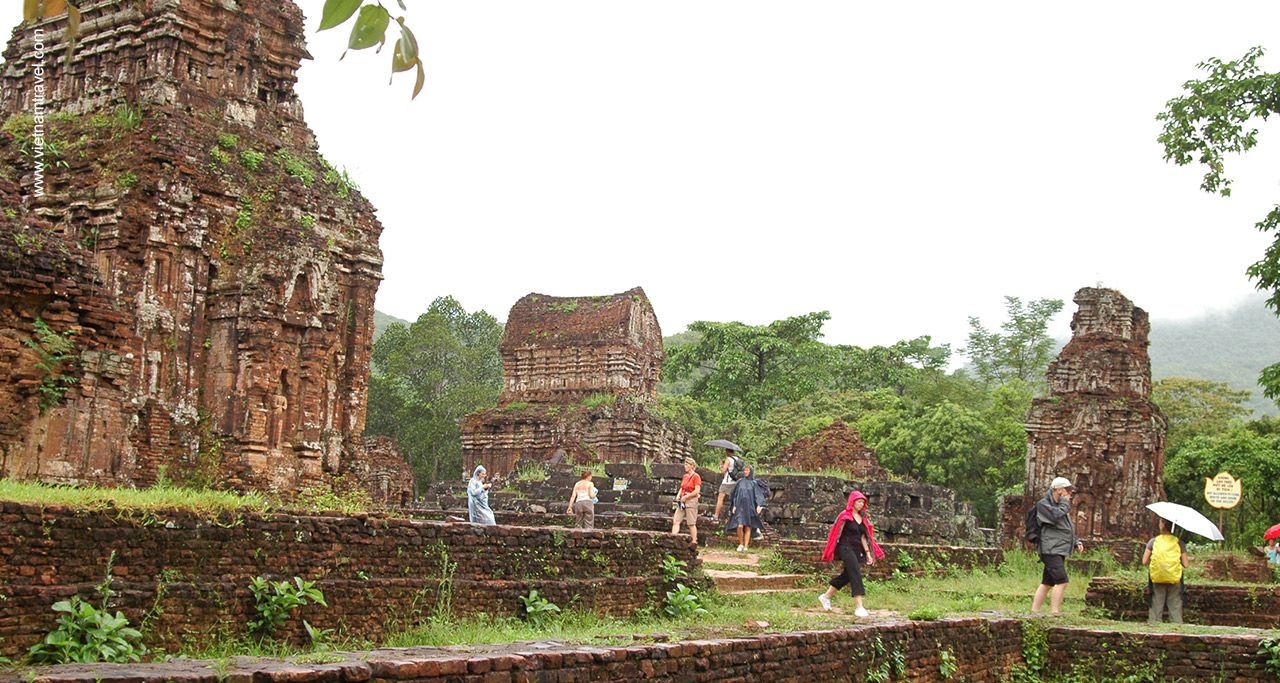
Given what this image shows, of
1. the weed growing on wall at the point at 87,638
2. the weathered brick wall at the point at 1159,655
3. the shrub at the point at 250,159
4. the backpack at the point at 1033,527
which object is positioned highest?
the shrub at the point at 250,159

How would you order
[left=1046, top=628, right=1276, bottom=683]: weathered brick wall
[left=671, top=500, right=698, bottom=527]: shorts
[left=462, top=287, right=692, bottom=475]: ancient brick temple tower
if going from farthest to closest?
[left=462, top=287, right=692, bottom=475]: ancient brick temple tower < [left=671, top=500, right=698, bottom=527]: shorts < [left=1046, top=628, right=1276, bottom=683]: weathered brick wall

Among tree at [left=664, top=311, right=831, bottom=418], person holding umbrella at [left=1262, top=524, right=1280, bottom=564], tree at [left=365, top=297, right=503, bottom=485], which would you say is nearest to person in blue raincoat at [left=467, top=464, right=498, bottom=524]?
person holding umbrella at [left=1262, top=524, right=1280, bottom=564]

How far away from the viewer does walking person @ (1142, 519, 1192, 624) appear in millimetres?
11336

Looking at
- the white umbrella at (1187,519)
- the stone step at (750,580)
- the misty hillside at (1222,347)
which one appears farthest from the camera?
A: the misty hillside at (1222,347)

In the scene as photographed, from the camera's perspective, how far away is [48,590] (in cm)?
610

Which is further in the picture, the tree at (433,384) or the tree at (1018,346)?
the tree at (1018,346)

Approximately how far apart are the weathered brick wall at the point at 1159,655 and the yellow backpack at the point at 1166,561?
1.48 metres

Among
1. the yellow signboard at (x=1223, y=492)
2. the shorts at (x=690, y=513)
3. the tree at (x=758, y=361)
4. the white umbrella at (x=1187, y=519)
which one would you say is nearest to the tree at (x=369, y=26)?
the white umbrella at (x=1187, y=519)

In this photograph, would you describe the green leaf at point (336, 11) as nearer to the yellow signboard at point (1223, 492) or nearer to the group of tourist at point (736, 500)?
the group of tourist at point (736, 500)

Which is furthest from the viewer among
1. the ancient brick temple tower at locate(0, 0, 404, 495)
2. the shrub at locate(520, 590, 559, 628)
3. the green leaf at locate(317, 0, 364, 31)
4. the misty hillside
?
the misty hillside

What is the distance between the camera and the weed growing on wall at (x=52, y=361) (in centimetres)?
1051

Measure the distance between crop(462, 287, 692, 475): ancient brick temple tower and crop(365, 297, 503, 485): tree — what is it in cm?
1050

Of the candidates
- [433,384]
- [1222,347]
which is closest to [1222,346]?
[1222,347]

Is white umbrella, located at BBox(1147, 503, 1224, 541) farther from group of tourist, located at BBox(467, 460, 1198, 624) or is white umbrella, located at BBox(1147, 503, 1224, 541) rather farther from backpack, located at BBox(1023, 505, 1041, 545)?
backpack, located at BBox(1023, 505, 1041, 545)
